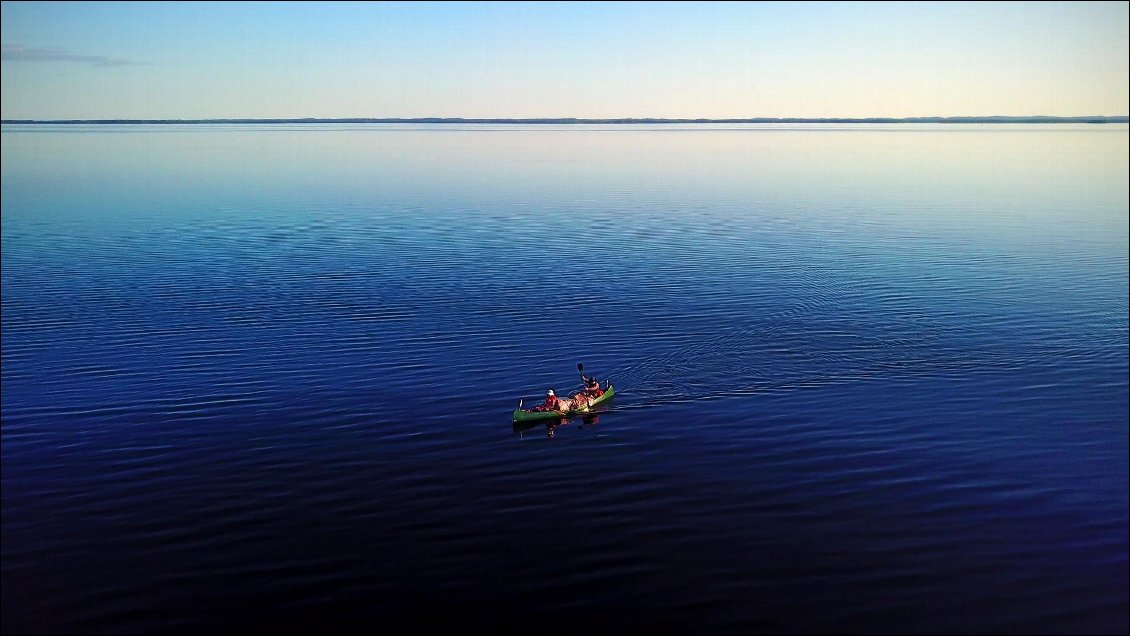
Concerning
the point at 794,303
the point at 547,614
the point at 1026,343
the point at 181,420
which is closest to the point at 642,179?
the point at 794,303

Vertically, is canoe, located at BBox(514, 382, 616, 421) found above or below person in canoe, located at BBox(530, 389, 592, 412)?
below

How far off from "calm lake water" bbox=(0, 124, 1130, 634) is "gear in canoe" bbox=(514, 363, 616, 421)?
1.21 m

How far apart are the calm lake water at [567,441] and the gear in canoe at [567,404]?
1.21 m

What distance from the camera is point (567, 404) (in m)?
49.6

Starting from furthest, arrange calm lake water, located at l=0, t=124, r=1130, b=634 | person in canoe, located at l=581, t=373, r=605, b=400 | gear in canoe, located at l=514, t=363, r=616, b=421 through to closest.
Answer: person in canoe, located at l=581, t=373, r=605, b=400 → gear in canoe, located at l=514, t=363, r=616, b=421 → calm lake water, located at l=0, t=124, r=1130, b=634

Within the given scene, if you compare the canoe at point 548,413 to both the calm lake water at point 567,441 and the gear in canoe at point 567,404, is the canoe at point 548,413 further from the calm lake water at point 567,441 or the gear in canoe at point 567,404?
the calm lake water at point 567,441

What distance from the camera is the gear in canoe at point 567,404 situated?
159 ft

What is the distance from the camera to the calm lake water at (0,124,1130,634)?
3281cm

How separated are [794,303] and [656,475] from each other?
3589 centimetres

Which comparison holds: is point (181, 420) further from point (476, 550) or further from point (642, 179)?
point (642, 179)

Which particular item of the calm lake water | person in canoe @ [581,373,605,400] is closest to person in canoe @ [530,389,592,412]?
person in canoe @ [581,373,605,400]

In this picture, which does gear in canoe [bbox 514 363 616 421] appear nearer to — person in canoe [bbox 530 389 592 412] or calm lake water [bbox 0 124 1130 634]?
person in canoe [bbox 530 389 592 412]

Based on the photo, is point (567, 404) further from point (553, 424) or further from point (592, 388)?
point (592, 388)

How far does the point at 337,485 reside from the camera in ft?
135
